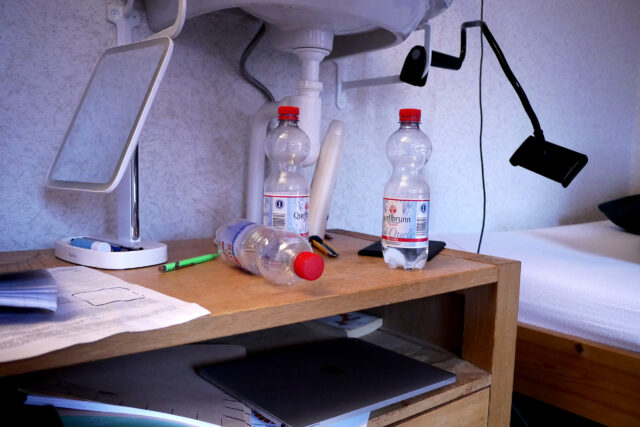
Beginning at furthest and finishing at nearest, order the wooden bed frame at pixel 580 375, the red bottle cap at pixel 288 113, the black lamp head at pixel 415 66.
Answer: the black lamp head at pixel 415 66 → the wooden bed frame at pixel 580 375 → the red bottle cap at pixel 288 113

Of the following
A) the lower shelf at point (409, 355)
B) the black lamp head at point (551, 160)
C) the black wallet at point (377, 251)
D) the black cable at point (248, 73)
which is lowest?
the lower shelf at point (409, 355)

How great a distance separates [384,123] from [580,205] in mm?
1284

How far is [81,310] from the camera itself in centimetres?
42

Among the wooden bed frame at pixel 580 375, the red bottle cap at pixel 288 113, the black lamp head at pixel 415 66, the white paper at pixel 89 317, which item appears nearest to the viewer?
the white paper at pixel 89 317

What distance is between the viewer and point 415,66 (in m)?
0.99

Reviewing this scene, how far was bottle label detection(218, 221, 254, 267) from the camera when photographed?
2.05 feet

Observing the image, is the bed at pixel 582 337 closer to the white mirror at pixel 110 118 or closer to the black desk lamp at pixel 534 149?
the black desk lamp at pixel 534 149

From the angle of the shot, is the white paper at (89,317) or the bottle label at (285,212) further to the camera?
the bottle label at (285,212)

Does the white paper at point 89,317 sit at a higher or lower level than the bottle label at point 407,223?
lower

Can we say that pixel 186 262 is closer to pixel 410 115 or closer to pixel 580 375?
pixel 410 115

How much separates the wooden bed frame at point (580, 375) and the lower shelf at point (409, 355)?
262mm

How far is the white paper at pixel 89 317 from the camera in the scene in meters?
0.35

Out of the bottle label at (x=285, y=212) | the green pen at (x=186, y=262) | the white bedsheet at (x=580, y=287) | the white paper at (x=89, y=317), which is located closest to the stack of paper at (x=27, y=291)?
the white paper at (x=89, y=317)

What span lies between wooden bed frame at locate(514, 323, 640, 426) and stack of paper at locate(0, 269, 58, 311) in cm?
87
